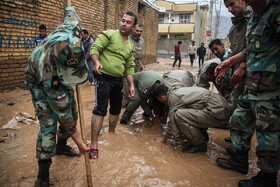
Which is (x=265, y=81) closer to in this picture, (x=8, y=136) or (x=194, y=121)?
(x=194, y=121)

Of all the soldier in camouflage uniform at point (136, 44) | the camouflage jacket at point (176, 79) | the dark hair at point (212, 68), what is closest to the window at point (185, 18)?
the soldier in camouflage uniform at point (136, 44)

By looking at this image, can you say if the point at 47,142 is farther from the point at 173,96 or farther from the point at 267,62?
the point at 267,62

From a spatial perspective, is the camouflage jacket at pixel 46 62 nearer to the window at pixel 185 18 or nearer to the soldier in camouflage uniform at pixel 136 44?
the soldier in camouflage uniform at pixel 136 44

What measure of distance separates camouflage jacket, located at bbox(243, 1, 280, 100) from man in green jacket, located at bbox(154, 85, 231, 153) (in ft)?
2.55

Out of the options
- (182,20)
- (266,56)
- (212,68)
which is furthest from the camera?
(182,20)

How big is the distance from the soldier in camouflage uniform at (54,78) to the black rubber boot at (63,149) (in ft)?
1.85

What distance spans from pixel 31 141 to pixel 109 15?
7.57 metres

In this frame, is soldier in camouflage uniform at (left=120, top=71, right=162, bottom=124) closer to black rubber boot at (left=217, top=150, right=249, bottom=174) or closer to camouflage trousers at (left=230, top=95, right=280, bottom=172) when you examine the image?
black rubber boot at (left=217, top=150, right=249, bottom=174)

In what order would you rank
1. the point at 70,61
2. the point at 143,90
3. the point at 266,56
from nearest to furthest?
the point at 70,61 < the point at 266,56 < the point at 143,90

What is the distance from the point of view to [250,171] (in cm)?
231

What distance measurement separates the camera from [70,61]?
5.10 ft

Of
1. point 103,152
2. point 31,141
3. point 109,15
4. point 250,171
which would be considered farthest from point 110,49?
point 109,15

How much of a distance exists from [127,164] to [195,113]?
1.10m

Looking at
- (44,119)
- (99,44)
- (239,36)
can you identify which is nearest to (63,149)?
(44,119)
